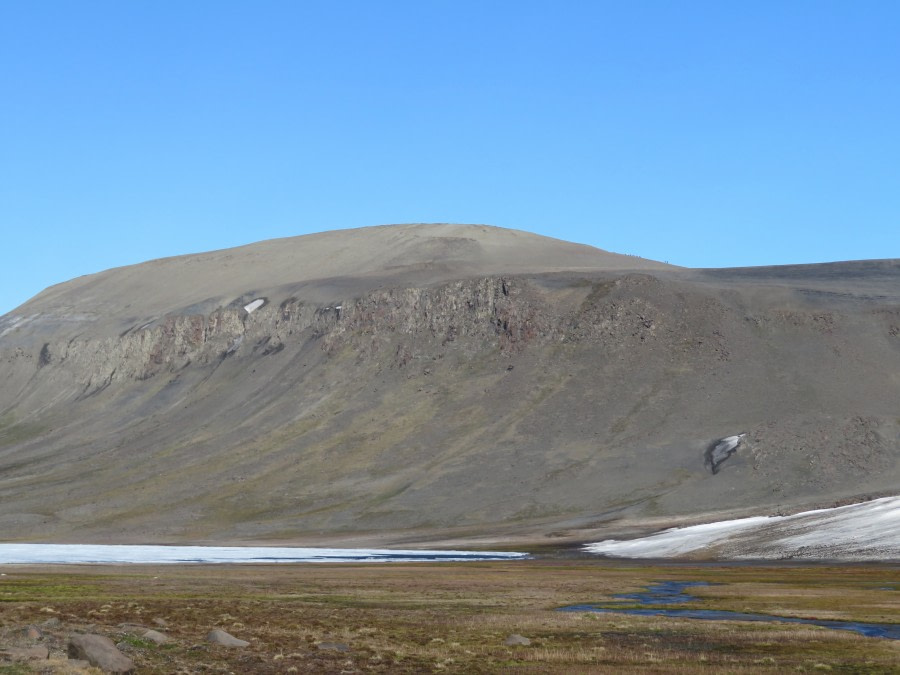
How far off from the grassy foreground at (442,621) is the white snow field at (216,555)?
26.1 meters

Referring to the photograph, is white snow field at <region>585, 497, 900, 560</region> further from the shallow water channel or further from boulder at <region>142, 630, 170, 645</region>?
boulder at <region>142, 630, 170, 645</region>

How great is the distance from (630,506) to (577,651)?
12457 centimetres

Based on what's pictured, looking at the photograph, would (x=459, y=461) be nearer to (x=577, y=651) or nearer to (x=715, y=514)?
(x=715, y=514)

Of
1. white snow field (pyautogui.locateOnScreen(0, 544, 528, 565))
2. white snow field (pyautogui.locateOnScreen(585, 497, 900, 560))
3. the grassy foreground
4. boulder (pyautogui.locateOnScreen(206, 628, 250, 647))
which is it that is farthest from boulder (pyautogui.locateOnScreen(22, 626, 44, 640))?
white snow field (pyautogui.locateOnScreen(585, 497, 900, 560))

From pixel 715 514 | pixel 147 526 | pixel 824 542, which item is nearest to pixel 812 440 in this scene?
pixel 715 514

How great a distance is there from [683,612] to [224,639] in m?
27.2

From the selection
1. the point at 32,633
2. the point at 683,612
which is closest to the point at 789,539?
the point at 683,612

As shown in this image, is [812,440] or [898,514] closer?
[898,514]

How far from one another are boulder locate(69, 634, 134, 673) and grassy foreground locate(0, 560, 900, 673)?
0.76 m

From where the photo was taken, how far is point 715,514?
151000 mm

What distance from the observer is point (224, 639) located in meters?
39.2

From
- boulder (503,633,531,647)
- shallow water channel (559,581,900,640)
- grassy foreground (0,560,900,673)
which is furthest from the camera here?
shallow water channel (559,581,900,640)

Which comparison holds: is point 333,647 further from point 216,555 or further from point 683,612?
point 216,555

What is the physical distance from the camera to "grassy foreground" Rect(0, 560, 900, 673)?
3703 centimetres
